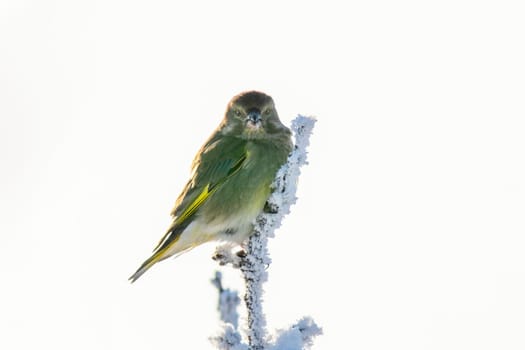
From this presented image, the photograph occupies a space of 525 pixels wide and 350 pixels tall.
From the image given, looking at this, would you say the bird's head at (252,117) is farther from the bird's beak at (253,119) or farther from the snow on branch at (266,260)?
the snow on branch at (266,260)

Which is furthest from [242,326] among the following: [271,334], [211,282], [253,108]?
[253,108]

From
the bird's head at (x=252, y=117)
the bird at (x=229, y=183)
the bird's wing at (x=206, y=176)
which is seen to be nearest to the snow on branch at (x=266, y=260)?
the bird at (x=229, y=183)

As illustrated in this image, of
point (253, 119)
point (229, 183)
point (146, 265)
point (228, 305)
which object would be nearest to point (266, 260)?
point (228, 305)

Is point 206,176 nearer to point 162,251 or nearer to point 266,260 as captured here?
point 162,251

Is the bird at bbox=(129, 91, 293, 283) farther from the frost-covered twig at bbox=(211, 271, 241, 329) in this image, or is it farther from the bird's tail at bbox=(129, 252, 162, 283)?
the frost-covered twig at bbox=(211, 271, 241, 329)

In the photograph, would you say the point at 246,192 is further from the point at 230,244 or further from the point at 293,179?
the point at 293,179
